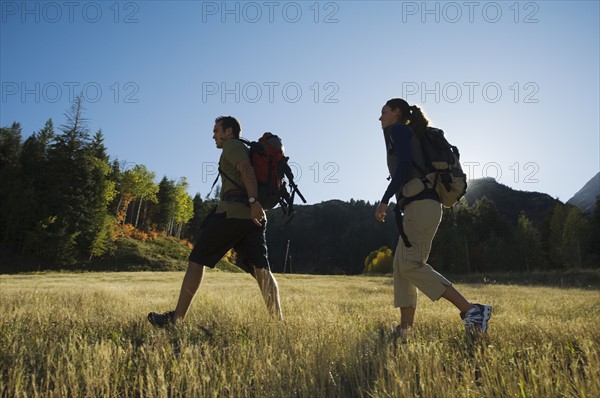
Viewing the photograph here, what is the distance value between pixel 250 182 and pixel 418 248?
2049 millimetres

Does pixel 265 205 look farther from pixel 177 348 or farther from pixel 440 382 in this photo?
pixel 440 382

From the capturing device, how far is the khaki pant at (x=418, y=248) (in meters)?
4.07

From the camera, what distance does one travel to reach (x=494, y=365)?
2389mm

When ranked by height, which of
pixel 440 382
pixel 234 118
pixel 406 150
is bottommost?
pixel 440 382

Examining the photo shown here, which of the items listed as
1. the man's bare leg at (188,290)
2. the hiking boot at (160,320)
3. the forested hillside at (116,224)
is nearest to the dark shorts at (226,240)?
the man's bare leg at (188,290)

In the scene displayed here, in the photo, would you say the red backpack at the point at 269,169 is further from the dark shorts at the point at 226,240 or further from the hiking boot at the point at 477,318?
the hiking boot at the point at 477,318

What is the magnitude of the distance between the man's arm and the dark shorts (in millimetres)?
266

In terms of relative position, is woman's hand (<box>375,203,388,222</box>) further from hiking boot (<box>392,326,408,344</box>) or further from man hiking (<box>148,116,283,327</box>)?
man hiking (<box>148,116,283,327</box>)

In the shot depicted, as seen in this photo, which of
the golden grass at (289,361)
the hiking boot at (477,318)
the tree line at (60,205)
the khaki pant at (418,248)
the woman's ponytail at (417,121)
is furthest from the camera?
the tree line at (60,205)

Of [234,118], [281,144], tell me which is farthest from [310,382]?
[234,118]

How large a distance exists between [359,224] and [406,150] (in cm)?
19004

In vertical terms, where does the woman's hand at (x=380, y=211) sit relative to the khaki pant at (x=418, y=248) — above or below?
above

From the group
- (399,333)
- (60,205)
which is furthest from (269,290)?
(60,205)

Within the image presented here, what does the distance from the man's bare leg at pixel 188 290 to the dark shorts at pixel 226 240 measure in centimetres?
12
